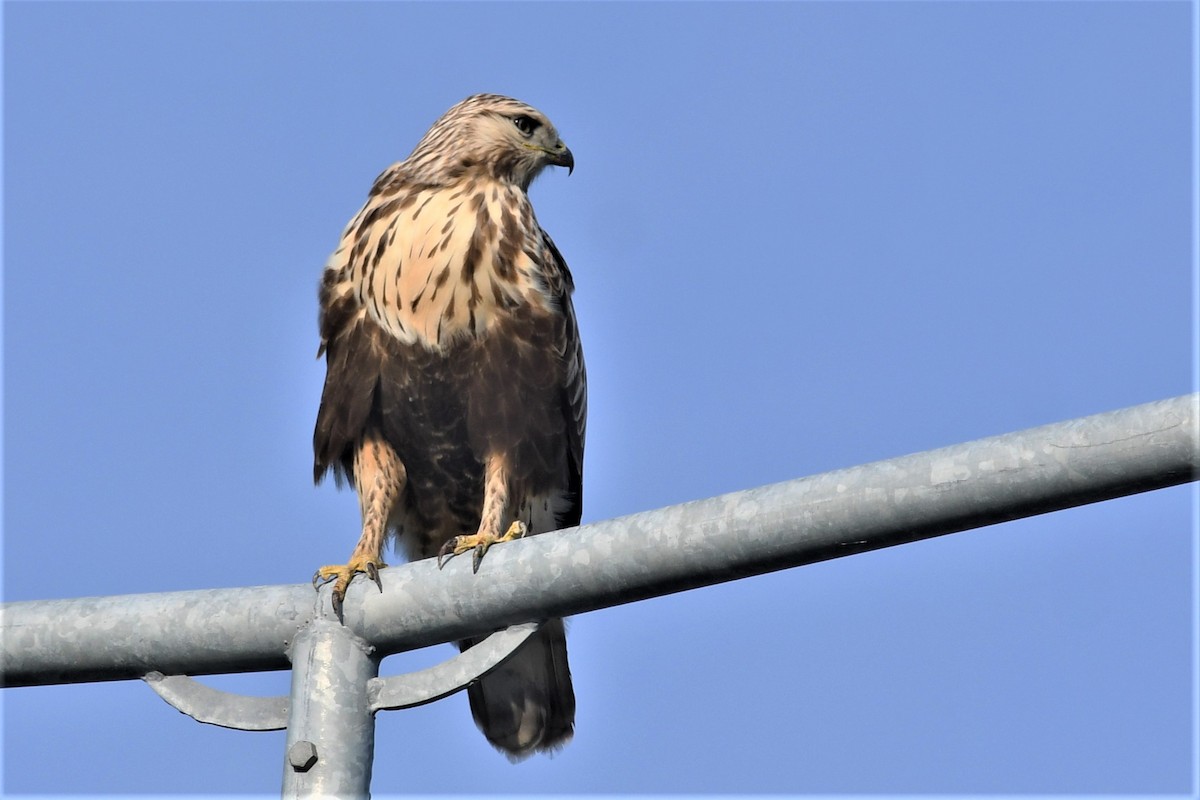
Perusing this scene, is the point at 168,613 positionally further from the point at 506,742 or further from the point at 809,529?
the point at 506,742

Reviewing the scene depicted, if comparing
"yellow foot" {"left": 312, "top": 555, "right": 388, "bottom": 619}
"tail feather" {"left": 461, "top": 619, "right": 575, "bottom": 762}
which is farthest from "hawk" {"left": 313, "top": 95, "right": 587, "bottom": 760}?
"yellow foot" {"left": 312, "top": 555, "right": 388, "bottom": 619}

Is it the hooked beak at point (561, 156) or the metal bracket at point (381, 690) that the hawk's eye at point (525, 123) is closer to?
the hooked beak at point (561, 156)

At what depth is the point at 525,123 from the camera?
766 cm

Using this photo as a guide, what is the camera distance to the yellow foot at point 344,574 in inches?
152

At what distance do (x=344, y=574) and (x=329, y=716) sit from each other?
0.71m

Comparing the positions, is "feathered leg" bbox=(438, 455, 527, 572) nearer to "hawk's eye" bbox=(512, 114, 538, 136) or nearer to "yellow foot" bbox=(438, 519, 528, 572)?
"yellow foot" bbox=(438, 519, 528, 572)

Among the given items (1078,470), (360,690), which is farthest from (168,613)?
(1078,470)

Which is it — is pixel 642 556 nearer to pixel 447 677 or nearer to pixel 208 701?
pixel 447 677

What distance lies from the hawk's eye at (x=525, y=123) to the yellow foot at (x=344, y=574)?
235 centimetres

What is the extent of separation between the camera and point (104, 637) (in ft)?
12.8

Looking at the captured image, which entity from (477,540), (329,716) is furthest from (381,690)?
(477,540)

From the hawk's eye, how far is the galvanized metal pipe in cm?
385

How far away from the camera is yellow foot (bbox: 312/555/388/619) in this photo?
12.6 ft

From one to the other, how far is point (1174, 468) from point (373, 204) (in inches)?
186
